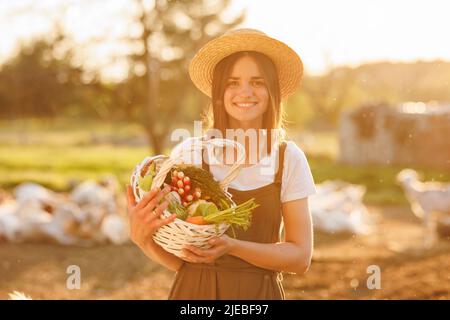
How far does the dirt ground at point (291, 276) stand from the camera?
17.7 feet

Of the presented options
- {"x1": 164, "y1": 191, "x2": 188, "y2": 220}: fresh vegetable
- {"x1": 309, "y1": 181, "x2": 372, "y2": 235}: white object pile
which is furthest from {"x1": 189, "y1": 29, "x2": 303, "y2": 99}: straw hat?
{"x1": 309, "y1": 181, "x2": 372, "y2": 235}: white object pile

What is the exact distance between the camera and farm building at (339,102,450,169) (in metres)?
16.6

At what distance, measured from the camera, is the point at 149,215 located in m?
1.97

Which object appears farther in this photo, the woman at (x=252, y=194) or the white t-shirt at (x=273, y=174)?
the white t-shirt at (x=273, y=174)

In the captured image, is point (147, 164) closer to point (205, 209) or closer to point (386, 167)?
point (205, 209)

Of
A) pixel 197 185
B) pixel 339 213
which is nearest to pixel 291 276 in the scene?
pixel 339 213

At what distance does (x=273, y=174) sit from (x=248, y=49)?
0.54 m

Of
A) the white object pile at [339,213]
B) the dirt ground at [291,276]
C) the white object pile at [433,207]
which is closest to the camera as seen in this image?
the dirt ground at [291,276]

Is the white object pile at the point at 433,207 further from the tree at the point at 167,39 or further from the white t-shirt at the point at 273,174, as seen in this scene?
the white t-shirt at the point at 273,174

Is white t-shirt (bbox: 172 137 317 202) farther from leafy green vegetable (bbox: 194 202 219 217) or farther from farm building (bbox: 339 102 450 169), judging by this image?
farm building (bbox: 339 102 450 169)

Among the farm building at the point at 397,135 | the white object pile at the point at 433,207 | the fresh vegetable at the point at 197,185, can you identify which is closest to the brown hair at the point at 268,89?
the fresh vegetable at the point at 197,185

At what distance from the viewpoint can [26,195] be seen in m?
8.60

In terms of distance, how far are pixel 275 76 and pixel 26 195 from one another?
22.6 feet

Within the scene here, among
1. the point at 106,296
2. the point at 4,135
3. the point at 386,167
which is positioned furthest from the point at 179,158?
the point at 4,135
